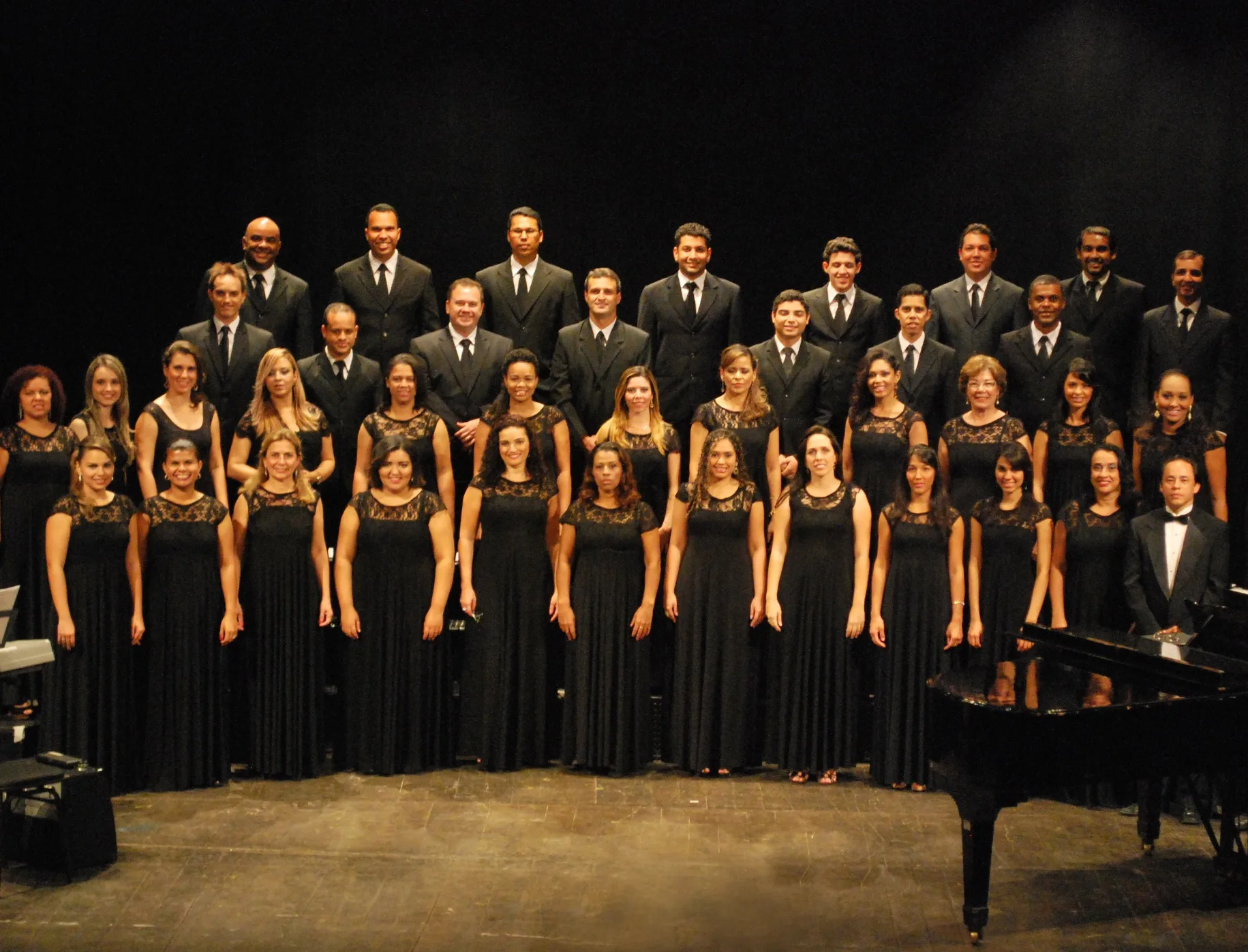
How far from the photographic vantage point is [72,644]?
19.4 ft

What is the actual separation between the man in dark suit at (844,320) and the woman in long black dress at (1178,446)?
4.43ft

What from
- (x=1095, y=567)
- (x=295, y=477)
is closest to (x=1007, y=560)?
(x=1095, y=567)

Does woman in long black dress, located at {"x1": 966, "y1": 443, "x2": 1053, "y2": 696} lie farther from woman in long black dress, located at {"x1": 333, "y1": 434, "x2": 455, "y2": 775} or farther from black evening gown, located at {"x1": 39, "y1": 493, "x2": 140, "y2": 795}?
black evening gown, located at {"x1": 39, "y1": 493, "x2": 140, "y2": 795}

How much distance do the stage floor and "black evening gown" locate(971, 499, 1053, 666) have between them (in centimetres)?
71

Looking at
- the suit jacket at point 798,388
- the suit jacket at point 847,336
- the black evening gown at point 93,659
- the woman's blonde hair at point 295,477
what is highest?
the suit jacket at point 847,336

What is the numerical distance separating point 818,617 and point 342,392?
8.11 ft

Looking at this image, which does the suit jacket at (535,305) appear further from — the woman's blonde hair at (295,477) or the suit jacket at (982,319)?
the suit jacket at (982,319)

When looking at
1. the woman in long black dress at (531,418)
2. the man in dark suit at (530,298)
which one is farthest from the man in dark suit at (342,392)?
the man in dark suit at (530,298)

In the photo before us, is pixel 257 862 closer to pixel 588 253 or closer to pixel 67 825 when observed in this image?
pixel 67 825

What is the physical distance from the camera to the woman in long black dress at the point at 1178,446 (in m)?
6.32

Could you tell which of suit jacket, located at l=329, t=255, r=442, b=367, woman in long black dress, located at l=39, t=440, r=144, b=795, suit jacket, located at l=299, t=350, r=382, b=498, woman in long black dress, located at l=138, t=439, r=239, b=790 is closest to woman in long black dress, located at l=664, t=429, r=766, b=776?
suit jacket, located at l=299, t=350, r=382, b=498

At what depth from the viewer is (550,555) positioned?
257 inches

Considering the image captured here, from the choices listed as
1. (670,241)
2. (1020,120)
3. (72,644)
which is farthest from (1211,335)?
(72,644)

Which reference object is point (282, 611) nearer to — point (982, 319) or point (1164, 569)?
point (982, 319)
